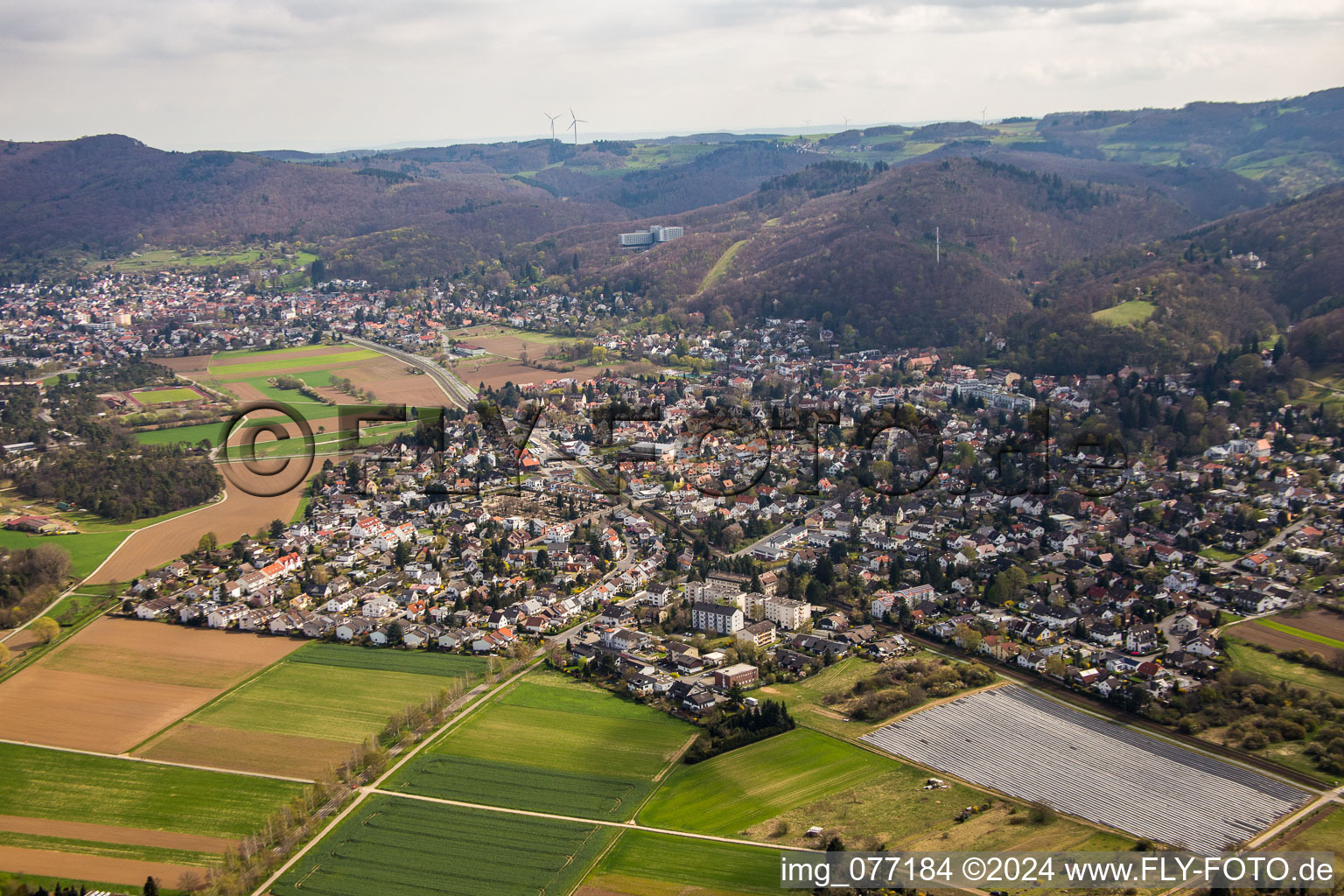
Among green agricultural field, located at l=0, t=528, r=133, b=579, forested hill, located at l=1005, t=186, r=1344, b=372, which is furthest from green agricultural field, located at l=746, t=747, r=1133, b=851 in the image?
forested hill, located at l=1005, t=186, r=1344, b=372

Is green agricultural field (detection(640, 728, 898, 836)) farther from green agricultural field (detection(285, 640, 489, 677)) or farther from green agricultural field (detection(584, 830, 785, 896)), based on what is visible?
green agricultural field (detection(285, 640, 489, 677))

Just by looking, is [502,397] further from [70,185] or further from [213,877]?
[70,185]

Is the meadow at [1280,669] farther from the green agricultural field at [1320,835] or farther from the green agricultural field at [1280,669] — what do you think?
the green agricultural field at [1320,835]

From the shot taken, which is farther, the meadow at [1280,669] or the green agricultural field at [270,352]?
the green agricultural field at [270,352]

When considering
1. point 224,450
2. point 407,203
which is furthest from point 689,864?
point 407,203

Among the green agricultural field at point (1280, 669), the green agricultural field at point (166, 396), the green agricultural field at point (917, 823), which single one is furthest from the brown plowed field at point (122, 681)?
the green agricultural field at point (166, 396)

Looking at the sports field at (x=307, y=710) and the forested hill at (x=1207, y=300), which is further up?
the forested hill at (x=1207, y=300)

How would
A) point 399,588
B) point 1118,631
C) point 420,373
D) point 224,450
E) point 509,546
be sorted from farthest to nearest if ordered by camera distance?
point 420,373
point 224,450
point 509,546
point 399,588
point 1118,631
